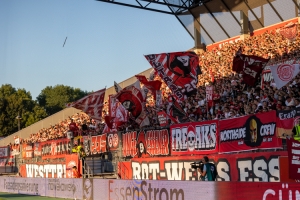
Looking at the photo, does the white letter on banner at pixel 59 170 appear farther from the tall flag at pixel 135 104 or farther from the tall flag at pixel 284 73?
the tall flag at pixel 284 73

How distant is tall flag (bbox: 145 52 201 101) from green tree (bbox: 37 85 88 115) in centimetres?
10522

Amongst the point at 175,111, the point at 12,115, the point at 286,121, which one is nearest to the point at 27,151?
the point at 175,111

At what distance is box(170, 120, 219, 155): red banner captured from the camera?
18344mm

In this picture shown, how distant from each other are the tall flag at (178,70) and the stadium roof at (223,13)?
10.5m

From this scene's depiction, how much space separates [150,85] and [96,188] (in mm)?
7285

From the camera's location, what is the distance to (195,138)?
1919 cm

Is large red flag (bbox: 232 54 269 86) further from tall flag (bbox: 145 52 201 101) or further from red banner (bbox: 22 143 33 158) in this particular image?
red banner (bbox: 22 143 33 158)

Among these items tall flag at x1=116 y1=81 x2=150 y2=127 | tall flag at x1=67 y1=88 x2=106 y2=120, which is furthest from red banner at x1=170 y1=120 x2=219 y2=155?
tall flag at x1=67 y1=88 x2=106 y2=120

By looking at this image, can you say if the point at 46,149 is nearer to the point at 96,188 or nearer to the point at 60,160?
the point at 60,160

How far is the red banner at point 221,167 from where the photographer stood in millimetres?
15789

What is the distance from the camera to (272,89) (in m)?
21.1

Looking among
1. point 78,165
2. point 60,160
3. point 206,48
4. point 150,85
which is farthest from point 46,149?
point 206,48

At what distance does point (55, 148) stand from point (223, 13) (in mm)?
14229

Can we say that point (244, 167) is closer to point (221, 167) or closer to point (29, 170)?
point (221, 167)
